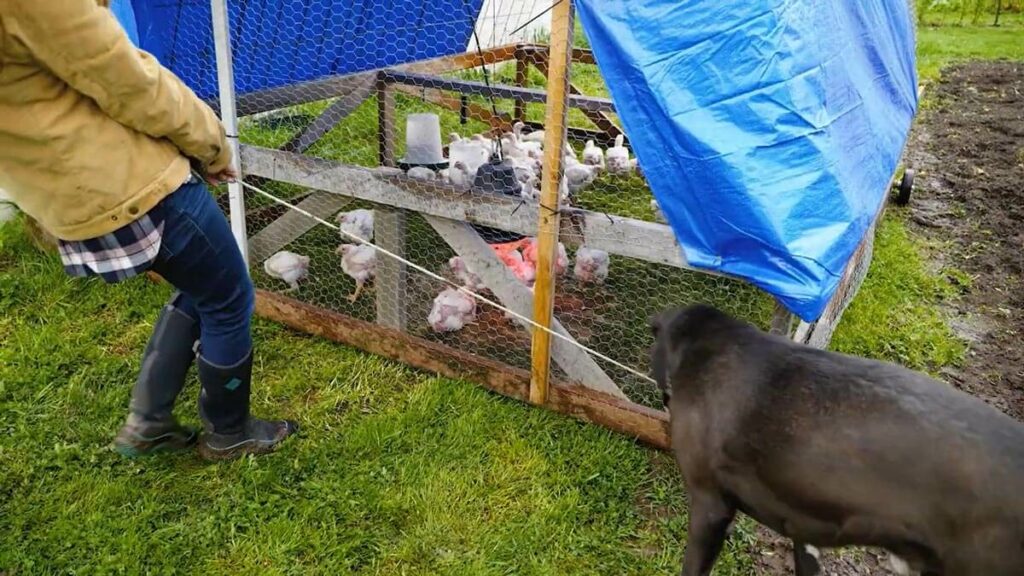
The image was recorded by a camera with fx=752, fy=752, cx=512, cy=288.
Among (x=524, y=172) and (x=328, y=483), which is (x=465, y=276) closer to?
(x=524, y=172)

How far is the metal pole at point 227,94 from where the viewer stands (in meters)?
3.35

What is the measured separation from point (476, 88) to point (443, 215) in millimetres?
1706

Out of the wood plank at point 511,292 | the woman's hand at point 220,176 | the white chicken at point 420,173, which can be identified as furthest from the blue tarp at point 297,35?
the woman's hand at point 220,176

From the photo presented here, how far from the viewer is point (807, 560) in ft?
8.00

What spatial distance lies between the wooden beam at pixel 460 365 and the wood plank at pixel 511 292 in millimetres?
59

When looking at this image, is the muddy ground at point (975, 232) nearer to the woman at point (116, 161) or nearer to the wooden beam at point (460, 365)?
the wooden beam at point (460, 365)

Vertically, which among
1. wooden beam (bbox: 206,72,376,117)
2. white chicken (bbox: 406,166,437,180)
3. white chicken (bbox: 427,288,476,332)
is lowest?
white chicken (bbox: 427,288,476,332)

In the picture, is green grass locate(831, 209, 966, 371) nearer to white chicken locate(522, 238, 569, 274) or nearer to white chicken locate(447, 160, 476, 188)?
Result: white chicken locate(522, 238, 569, 274)

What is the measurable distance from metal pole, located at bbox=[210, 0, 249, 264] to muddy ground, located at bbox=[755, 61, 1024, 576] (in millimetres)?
2750

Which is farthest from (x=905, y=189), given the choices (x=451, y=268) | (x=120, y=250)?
(x=120, y=250)

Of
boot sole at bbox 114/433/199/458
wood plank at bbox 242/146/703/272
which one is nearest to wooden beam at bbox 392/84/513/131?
wood plank at bbox 242/146/703/272

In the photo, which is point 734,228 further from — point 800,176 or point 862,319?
point 862,319

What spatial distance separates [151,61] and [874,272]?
4.37m

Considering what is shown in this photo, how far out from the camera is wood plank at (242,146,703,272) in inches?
110
